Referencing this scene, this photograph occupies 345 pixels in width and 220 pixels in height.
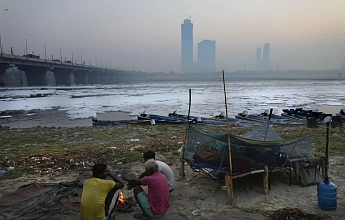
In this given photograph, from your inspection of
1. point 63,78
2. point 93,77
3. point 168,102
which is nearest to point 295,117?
point 168,102

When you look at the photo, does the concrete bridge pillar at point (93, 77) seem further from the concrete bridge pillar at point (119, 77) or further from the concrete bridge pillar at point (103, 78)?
the concrete bridge pillar at point (119, 77)

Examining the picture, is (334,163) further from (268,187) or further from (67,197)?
(67,197)

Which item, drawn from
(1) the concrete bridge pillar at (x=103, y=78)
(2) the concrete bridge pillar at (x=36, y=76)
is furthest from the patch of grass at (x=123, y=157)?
(1) the concrete bridge pillar at (x=103, y=78)

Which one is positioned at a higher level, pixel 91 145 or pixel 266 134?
pixel 266 134

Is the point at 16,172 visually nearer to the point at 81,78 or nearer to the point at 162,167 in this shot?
the point at 162,167

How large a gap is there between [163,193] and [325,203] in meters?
2.64

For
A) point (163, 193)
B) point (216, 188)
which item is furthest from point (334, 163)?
point (163, 193)

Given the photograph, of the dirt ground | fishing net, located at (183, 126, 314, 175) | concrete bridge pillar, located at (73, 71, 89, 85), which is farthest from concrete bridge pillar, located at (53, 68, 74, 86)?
fishing net, located at (183, 126, 314, 175)

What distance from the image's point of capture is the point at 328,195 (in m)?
4.59

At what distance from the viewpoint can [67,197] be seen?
5.03 meters

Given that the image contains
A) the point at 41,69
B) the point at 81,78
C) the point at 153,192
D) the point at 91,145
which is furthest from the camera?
the point at 81,78

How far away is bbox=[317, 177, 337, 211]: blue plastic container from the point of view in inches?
180

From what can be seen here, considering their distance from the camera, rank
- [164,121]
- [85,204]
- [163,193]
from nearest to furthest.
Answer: [85,204] → [163,193] → [164,121]

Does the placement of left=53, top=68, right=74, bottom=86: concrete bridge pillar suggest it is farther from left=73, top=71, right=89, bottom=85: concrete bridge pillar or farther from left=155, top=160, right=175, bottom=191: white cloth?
left=155, top=160, right=175, bottom=191: white cloth
